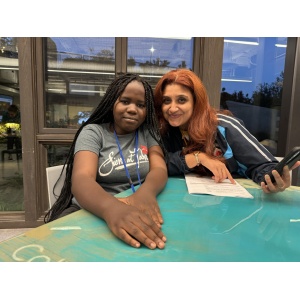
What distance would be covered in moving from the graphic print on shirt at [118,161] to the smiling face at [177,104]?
0.73 ft

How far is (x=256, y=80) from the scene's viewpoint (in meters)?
2.06

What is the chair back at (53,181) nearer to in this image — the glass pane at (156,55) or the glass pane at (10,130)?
the glass pane at (10,130)

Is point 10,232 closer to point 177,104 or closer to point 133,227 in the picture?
point 177,104

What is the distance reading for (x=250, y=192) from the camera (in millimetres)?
910

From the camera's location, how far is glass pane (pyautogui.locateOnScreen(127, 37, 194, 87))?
2012mm

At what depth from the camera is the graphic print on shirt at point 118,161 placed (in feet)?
3.34

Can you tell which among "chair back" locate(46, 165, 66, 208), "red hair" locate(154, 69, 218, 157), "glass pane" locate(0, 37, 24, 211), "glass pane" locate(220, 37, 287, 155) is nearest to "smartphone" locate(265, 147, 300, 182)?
"red hair" locate(154, 69, 218, 157)

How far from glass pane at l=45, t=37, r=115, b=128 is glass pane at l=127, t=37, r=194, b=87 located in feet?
0.60

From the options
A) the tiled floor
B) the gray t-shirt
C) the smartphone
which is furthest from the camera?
the tiled floor

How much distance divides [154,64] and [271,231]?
5.82 ft

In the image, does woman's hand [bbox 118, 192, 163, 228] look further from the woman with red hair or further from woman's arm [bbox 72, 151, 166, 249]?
the woman with red hair

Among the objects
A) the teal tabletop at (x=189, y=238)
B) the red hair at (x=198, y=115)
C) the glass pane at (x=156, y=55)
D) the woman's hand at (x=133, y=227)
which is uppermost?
the glass pane at (x=156, y=55)

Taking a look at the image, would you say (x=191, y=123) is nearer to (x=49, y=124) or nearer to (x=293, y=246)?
(x=293, y=246)

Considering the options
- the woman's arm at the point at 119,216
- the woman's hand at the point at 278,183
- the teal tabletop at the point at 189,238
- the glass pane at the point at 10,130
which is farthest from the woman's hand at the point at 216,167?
the glass pane at the point at 10,130
